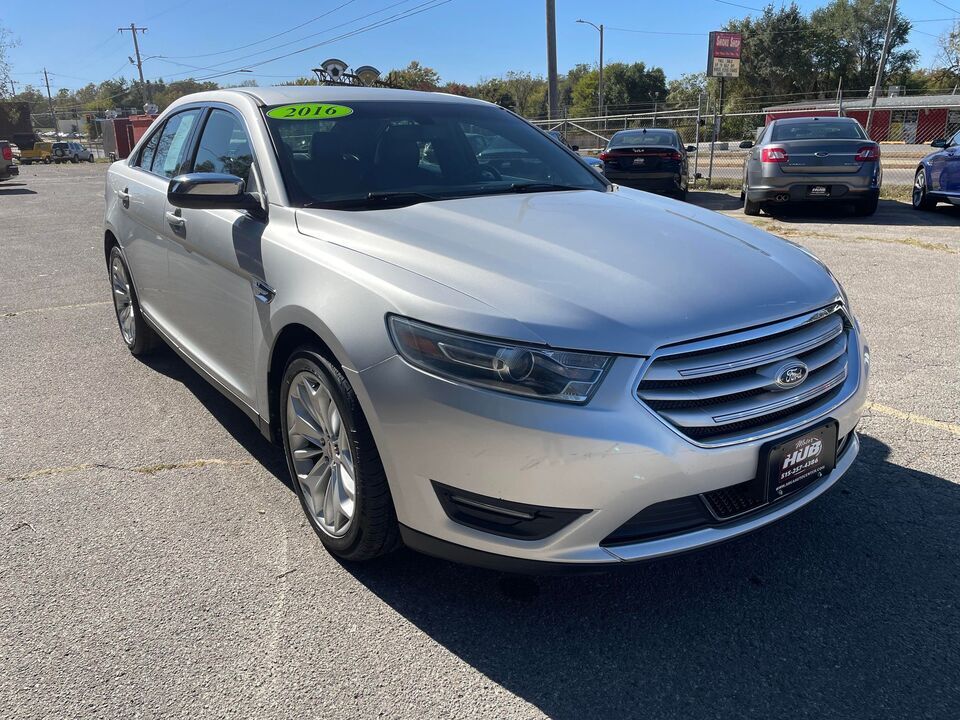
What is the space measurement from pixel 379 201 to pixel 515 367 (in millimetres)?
1298

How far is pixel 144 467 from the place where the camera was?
3.68 m

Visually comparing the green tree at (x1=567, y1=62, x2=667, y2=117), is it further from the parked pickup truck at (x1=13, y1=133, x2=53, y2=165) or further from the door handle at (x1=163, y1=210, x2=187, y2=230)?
the door handle at (x1=163, y1=210, x2=187, y2=230)

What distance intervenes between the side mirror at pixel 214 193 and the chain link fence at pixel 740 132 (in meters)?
15.6


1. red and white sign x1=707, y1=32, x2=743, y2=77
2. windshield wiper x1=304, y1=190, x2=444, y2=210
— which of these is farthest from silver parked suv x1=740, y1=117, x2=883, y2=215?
red and white sign x1=707, y1=32, x2=743, y2=77

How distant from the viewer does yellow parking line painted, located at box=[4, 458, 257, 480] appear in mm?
3619

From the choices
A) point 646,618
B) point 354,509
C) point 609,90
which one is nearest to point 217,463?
point 354,509

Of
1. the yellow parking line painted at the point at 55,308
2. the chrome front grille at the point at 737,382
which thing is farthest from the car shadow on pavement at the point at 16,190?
the chrome front grille at the point at 737,382

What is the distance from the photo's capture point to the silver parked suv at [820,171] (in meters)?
10.8

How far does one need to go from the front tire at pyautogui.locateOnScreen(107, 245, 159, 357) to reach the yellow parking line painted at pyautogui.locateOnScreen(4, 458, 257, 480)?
1510 mm

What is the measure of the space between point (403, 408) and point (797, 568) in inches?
61.0

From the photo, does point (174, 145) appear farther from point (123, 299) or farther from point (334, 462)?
point (334, 462)

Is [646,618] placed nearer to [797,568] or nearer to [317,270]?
[797,568]

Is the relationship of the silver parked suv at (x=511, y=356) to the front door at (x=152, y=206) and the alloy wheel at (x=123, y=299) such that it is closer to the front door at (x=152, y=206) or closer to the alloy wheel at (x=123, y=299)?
the front door at (x=152, y=206)

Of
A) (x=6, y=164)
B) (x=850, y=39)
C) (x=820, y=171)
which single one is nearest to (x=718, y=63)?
(x=820, y=171)
